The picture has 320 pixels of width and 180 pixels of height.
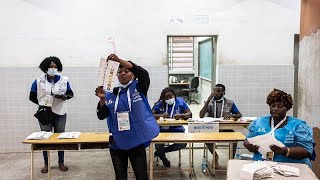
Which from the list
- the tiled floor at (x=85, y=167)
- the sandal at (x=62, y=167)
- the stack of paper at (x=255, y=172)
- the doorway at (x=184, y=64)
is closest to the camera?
the stack of paper at (x=255, y=172)

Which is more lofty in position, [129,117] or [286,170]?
[129,117]

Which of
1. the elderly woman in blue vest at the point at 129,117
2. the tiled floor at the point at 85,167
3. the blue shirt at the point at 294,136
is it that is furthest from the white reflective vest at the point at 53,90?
the blue shirt at the point at 294,136

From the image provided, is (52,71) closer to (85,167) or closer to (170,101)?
(85,167)

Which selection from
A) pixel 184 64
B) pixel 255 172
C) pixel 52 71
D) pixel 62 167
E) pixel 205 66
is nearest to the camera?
pixel 255 172

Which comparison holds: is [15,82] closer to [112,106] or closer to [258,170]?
[112,106]

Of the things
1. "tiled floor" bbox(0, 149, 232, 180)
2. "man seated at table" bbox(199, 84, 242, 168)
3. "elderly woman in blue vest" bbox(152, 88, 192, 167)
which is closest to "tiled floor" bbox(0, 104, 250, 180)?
"tiled floor" bbox(0, 149, 232, 180)

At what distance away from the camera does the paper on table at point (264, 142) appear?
8.41 ft

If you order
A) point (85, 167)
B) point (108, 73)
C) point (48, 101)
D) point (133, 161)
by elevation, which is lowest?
point (85, 167)

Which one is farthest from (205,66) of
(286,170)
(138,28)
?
(286,170)

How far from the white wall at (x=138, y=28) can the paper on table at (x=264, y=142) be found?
3.52 meters

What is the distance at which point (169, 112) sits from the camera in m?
5.18

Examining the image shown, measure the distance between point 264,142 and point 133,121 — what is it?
41.8 inches

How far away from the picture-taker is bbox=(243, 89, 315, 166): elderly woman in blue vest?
2.57m

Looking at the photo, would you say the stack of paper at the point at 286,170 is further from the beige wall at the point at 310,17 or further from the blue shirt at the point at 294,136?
the beige wall at the point at 310,17
